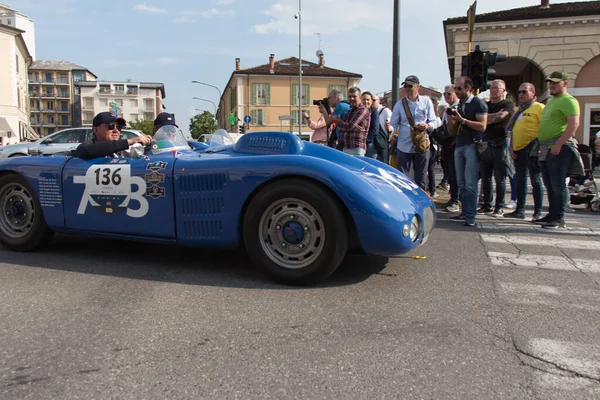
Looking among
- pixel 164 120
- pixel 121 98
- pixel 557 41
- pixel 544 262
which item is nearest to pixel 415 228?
pixel 544 262

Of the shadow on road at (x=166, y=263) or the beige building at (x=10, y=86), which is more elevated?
the beige building at (x=10, y=86)

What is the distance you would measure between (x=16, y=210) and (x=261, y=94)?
185 feet

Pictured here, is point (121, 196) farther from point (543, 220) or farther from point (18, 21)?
point (18, 21)

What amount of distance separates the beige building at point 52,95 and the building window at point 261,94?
73.5 m

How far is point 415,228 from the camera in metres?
3.29

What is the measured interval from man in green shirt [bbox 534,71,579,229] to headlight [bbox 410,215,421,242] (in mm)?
→ 2975

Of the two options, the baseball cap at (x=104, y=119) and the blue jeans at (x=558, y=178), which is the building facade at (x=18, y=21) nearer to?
the baseball cap at (x=104, y=119)

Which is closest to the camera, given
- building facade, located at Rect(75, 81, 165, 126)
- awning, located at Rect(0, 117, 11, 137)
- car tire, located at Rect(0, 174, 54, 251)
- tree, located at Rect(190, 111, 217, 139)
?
car tire, located at Rect(0, 174, 54, 251)

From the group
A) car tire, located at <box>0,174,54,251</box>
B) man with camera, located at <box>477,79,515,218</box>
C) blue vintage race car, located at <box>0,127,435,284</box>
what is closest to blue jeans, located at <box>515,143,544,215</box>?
man with camera, located at <box>477,79,515,218</box>

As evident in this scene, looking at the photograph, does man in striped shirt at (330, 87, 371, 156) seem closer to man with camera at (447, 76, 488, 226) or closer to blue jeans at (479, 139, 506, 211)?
man with camera at (447, 76, 488, 226)

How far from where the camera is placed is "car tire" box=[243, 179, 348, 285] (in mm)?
3135

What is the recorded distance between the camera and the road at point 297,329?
6.47ft

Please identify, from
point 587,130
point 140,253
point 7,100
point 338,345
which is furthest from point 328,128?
point 7,100

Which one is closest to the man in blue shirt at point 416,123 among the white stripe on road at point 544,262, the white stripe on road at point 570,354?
the white stripe on road at point 544,262
